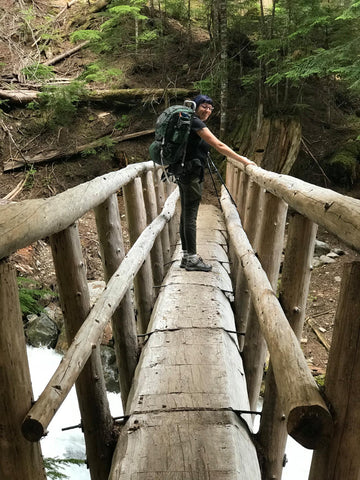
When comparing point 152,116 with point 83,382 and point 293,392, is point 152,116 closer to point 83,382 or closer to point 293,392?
point 83,382

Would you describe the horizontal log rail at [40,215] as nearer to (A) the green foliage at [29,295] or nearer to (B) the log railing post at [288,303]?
(B) the log railing post at [288,303]

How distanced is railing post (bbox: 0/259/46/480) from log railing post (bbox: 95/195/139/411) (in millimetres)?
1721

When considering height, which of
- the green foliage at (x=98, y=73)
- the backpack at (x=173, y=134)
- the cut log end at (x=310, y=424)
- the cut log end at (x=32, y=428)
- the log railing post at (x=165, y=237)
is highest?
the green foliage at (x=98, y=73)

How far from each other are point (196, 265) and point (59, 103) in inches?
396

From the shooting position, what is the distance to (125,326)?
3.33 metres

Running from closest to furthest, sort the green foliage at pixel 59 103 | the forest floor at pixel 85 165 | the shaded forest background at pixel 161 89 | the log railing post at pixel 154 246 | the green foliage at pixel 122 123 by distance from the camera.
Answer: the log railing post at pixel 154 246 → the forest floor at pixel 85 165 → the shaded forest background at pixel 161 89 → the green foliage at pixel 59 103 → the green foliage at pixel 122 123

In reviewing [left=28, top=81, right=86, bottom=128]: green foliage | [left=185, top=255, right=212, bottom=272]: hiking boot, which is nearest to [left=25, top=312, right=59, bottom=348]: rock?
[left=185, top=255, right=212, bottom=272]: hiking boot

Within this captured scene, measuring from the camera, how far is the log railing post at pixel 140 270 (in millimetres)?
4363

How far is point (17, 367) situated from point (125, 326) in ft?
6.06

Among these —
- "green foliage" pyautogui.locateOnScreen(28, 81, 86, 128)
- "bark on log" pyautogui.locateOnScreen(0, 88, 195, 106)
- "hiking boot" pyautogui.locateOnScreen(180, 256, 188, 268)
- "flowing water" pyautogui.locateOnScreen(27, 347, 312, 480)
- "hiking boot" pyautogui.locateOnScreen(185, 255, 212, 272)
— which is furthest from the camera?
"bark on log" pyautogui.locateOnScreen(0, 88, 195, 106)

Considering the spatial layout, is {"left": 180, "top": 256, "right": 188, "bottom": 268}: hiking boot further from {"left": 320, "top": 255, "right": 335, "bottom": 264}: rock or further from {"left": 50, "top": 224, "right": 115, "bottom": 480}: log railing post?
{"left": 320, "top": 255, "right": 335, "bottom": 264}: rock

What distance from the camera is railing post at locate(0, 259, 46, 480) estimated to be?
144cm

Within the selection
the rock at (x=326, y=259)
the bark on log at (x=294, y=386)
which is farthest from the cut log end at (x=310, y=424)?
the rock at (x=326, y=259)

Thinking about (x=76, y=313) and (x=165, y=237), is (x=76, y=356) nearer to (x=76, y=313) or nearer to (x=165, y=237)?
(x=76, y=313)
